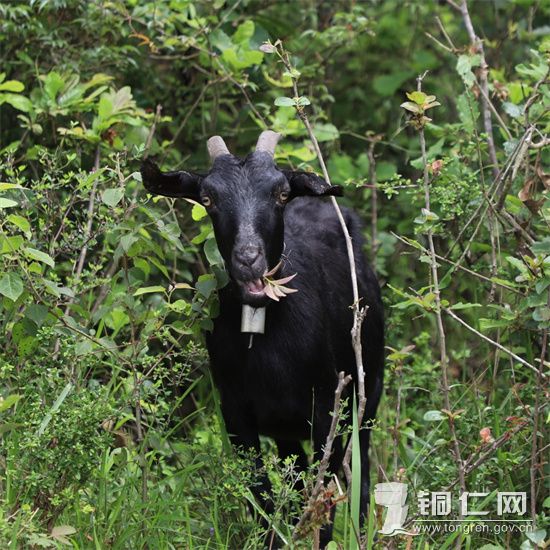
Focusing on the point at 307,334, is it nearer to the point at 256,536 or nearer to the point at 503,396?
the point at 256,536

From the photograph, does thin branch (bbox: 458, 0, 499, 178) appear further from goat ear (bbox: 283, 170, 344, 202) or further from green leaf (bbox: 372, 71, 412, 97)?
green leaf (bbox: 372, 71, 412, 97)

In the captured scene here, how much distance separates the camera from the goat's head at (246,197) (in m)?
5.23

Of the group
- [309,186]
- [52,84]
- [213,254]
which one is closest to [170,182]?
[213,254]

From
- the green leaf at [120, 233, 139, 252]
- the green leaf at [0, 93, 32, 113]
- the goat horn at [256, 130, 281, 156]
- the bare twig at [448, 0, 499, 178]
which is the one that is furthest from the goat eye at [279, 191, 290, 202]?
the green leaf at [0, 93, 32, 113]

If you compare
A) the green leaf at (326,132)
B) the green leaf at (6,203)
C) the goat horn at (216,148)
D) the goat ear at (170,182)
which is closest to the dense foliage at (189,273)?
the green leaf at (6,203)

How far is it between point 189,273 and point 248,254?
213 cm

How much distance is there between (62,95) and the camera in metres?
6.89

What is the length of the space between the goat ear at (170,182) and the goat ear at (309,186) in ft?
1.49

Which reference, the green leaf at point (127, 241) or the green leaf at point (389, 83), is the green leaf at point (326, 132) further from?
the green leaf at point (127, 241)

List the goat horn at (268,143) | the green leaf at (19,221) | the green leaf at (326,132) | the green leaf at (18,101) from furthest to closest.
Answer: the green leaf at (326,132) < the green leaf at (18,101) < the goat horn at (268,143) < the green leaf at (19,221)

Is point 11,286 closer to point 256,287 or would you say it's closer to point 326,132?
point 256,287

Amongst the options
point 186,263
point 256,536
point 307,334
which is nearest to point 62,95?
point 186,263

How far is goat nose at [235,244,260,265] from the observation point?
5.18 metres

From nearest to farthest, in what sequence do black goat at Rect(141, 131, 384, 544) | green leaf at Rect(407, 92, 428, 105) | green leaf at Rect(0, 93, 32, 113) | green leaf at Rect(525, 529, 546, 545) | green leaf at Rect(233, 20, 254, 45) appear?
1. green leaf at Rect(525, 529, 546, 545)
2. green leaf at Rect(407, 92, 428, 105)
3. black goat at Rect(141, 131, 384, 544)
4. green leaf at Rect(0, 93, 32, 113)
5. green leaf at Rect(233, 20, 254, 45)
